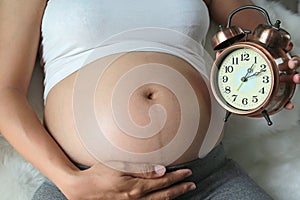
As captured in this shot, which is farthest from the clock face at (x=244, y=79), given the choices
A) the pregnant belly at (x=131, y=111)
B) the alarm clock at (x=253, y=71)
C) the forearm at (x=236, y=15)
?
the forearm at (x=236, y=15)

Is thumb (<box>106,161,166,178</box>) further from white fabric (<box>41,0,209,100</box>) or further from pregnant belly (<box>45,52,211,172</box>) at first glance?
white fabric (<box>41,0,209,100</box>)

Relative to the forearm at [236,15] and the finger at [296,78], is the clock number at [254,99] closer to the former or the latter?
the finger at [296,78]

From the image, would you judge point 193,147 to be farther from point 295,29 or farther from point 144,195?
point 295,29

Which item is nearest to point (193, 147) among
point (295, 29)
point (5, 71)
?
point (5, 71)

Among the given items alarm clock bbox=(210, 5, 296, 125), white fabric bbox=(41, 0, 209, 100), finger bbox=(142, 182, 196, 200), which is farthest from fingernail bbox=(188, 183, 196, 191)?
white fabric bbox=(41, 0, 209, 100)

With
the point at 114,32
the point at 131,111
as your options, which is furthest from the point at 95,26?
the point at 131,111

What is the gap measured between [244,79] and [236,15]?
366 mm

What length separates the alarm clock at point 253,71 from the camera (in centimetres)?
83

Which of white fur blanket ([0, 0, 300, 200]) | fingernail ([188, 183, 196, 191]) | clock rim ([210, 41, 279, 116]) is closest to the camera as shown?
clock rim ([210, 41, 279, 116])

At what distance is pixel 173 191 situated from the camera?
92 centimetres

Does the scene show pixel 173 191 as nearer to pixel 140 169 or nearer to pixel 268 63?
pixel 140 169

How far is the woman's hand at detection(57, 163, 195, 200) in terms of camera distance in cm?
90

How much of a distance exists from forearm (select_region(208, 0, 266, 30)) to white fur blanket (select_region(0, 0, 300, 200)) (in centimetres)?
12

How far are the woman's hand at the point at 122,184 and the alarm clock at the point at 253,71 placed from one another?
0.16m
